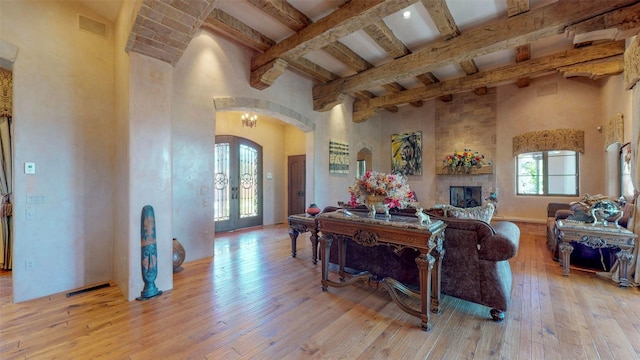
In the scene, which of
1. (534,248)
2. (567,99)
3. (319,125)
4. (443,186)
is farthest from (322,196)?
(567,99)

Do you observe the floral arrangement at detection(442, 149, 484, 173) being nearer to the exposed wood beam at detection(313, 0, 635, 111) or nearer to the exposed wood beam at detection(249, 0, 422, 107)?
the exposed wood beam at detection(313, 0, 635, 111)

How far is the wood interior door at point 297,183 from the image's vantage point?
25.8ft

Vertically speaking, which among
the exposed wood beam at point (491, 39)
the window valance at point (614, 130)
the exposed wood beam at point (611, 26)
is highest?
the exposed wood beam at point (491, 39)

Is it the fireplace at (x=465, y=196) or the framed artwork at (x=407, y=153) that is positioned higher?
the framed artwork at (x=407, y=153)

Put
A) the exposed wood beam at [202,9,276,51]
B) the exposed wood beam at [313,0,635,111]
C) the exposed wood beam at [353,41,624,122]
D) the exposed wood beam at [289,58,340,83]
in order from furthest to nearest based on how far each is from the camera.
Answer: the exposed wood beam at [289,58,340,83] < the exposed wood beam at [353,41,624,122] < the exposed wood beam at [202,9,276,51] < the exposed wood beam at [313,0,635,111]

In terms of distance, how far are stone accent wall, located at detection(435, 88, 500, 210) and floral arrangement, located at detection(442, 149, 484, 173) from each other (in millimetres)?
152

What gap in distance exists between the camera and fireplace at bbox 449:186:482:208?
276 inches

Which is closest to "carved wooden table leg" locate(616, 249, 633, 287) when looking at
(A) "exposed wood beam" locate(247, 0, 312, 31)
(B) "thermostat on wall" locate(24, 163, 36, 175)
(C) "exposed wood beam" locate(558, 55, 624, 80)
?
(C) "exposed wood beam" locate(558, 55, 624, 80)

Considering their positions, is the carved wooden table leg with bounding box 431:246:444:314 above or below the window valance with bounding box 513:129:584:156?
below

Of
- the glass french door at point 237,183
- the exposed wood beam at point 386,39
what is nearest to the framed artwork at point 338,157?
the glass french door at point 237,183

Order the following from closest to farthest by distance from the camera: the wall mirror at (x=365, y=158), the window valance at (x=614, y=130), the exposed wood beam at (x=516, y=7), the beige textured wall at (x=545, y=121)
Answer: the exposed wood beam at (x=516, y=7) < the window valance at (x=614, y=130) < the beige textured wall at (x=545, y=121) < the wall mirror at (x=365, y=158)

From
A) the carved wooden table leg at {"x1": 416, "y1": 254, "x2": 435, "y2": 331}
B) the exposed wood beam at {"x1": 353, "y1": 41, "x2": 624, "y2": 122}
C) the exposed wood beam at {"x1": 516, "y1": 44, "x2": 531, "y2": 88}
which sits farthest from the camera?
the exposed wood beam at {"x1": 516, "y1": 44, "x2": 531, "y2": 88}

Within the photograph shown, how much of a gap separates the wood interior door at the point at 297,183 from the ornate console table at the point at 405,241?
4.98 m

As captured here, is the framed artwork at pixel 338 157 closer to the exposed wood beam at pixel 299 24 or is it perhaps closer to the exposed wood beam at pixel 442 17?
the exposed wood beam at pixel 299 24
